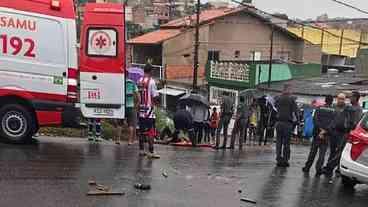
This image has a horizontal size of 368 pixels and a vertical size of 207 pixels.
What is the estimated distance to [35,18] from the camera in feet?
34.6

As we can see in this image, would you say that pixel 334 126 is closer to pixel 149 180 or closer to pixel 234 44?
pixel 149 180

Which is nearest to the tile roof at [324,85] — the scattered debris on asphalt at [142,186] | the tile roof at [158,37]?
the tile roof at [158,37]

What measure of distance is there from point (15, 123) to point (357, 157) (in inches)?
244

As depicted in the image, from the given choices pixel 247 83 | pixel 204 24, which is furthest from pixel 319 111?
pixel 204 24

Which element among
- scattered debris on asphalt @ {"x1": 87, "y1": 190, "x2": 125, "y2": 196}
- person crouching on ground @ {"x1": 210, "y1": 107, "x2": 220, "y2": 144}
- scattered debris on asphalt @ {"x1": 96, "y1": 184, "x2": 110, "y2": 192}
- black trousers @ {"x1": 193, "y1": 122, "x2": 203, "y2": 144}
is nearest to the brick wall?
person crouching on ground @ {"x1": 210, "y1": 107, "x2": 220, "y2": 144}

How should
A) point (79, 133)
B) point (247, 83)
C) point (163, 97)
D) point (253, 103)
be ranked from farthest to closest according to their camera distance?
point (163, 97) → point (247, 83) → point (253, 103) → point (79, 133)

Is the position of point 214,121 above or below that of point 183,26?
below

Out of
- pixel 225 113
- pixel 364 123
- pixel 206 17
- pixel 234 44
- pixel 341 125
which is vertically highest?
pixel 206 17

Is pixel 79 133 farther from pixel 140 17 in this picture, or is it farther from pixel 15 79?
pixel 140 17

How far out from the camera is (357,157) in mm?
8898

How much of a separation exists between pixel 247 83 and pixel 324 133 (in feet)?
84.2

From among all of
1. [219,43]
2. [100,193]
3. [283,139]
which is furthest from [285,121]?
[219,43]

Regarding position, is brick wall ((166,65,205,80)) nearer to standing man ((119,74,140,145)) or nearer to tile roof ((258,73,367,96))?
tile roof ((258,73,367,96))

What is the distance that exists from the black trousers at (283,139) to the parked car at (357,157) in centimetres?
237
